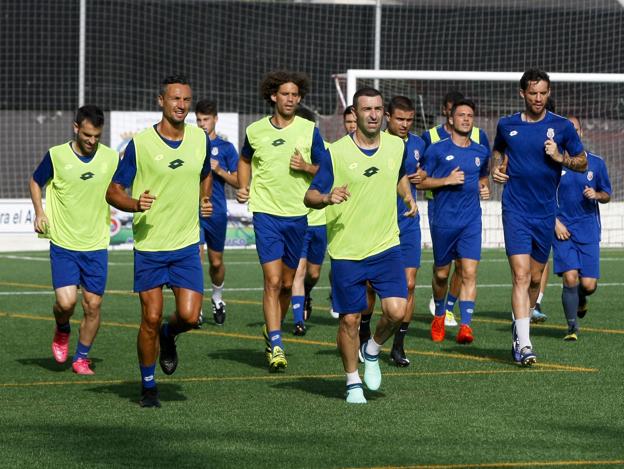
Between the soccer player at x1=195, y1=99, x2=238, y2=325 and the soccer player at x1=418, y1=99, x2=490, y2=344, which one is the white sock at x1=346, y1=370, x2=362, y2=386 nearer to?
the soccer player at x1=418, y1=99, x2=490, y2=344

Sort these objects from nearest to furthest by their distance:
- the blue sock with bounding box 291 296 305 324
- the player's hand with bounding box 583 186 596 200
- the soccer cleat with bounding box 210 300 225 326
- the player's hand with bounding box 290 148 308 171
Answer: the player's hand with bounding box 290 148 308 171 → the player's hand with bounding box 583 186 596 200 → the blue sock with bounding box 291 296 305 324 → the soccer cleat with bounding box 210 300 225 326

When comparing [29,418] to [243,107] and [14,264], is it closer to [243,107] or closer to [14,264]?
[14,264]

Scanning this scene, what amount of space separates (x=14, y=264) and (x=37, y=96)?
8.82 metres

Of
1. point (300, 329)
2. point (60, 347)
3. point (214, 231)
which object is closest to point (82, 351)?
point (60, 347)

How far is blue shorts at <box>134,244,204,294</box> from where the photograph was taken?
9.47 metres

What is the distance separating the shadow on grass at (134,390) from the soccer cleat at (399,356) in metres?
2.01

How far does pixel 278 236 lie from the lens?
11.8m

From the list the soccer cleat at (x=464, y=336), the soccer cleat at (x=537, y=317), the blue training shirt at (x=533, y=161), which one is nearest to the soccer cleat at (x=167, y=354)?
the blue training shirt at (x=533, y=161)

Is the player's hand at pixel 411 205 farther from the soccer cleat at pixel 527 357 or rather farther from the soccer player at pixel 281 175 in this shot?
the soccer cleat at pixel 527 357

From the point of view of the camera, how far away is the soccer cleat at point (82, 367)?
442 inches

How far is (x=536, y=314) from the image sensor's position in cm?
1529

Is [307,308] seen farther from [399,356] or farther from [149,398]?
[149,398]

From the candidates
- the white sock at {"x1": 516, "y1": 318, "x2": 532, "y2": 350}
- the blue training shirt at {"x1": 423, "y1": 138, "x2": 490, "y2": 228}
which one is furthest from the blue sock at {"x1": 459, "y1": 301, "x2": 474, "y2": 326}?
the white sock at {"x1": 516, "y1": 318, "x2": 532, "y2": 350}

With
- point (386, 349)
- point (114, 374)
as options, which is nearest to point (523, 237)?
point (386, 349)
